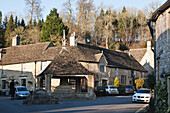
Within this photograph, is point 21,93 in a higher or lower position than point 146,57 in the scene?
lower

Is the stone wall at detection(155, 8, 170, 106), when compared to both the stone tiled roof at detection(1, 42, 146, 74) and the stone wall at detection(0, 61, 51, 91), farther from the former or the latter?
the stone wall at detection(0, 61, 51, 91)

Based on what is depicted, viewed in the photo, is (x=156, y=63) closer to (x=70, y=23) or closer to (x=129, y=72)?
(x=129, y=72)

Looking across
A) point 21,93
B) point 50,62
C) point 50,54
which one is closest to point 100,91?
point 50,62

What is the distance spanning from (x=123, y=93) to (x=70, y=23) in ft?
92.4

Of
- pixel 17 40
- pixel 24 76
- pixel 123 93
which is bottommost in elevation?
pixel 123 93

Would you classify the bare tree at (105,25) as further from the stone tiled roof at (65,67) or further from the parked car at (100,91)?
the stone tiled roof at (65,67)

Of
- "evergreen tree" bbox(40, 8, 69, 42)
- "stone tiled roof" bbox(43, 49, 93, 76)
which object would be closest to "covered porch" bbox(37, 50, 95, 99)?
"stone tiled roof" bbox(43, 49, 93, 76)

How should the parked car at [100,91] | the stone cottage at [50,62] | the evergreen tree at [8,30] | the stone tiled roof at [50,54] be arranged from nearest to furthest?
the parked car at [100,91] → the stone cottage at [50,62] → the stone tiled roof at [50,54] → the evergreen tree at [8,30]

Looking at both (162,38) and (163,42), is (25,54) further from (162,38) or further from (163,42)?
(163,42)

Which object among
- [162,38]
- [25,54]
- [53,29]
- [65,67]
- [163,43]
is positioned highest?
[53,29]

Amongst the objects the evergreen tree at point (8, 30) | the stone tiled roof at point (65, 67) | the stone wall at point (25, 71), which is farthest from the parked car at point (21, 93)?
the evergreen tree at point (8, 30)

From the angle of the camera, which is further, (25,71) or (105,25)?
(105,25)

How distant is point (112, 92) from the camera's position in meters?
38.2

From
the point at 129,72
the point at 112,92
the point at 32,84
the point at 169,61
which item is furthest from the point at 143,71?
the point at 169,61
